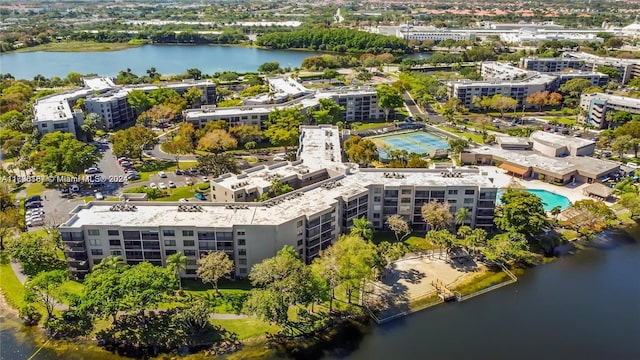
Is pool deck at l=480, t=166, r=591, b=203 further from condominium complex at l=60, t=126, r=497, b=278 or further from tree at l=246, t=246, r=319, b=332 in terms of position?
tree at l=246, t=246, r=319, b=332

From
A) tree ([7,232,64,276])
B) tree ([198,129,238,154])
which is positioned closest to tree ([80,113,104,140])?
tree ([198,129,238,154])

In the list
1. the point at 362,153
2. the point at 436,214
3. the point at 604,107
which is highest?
the point at 604,107

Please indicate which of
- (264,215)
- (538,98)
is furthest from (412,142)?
(264,215)

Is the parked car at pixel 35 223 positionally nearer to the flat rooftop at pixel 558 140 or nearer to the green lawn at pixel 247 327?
the green lawn at pixel 247 327

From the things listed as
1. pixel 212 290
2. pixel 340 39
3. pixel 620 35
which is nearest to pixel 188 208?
pixel 212 290

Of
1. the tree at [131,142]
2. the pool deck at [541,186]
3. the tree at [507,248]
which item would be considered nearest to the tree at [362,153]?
the pool deck at [541,186]

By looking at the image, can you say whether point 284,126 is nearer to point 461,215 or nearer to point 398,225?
point 398,225
